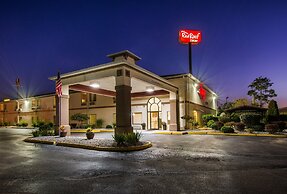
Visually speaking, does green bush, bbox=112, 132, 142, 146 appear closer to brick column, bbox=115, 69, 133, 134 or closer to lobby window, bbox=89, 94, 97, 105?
brick column, bbox=115, 69, 133, 134

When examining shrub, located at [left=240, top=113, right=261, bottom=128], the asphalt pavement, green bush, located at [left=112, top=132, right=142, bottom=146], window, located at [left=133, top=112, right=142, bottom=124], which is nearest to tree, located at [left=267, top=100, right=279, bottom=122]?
shrub, located at [left=240, top=113, right=261, bottom=128]

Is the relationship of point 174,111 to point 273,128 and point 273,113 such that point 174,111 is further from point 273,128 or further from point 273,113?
point 273,113

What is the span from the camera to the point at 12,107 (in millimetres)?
49656

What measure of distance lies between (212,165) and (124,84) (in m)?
8.20

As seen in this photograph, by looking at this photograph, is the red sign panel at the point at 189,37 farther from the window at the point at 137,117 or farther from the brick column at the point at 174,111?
the brick column at the point at 174,111

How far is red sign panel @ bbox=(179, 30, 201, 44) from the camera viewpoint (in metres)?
39.3

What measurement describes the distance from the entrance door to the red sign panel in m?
17.5

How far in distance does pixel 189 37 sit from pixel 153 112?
19690 mm

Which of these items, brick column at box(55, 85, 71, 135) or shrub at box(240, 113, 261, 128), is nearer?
brick column at box(55, 85, 71, 135)

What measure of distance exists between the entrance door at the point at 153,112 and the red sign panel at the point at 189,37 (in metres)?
17.5

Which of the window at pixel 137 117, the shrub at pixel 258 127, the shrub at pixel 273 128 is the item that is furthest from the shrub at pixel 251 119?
the window at pixel 137 117

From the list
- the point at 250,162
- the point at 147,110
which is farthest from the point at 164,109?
the point at 250,162

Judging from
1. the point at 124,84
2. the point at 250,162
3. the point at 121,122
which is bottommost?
the point at 250,162

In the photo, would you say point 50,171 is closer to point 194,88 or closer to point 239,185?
point 239,185
